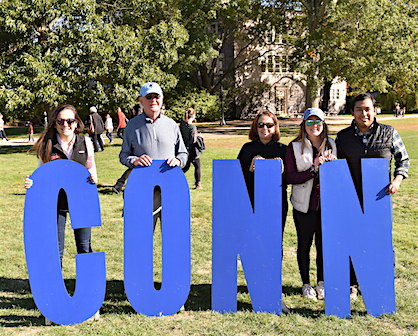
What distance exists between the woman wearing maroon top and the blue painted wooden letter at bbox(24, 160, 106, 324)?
169cm

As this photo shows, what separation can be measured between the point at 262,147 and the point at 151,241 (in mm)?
1252

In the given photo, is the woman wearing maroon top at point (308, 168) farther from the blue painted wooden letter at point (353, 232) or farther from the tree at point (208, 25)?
the tree at point (208, 25)

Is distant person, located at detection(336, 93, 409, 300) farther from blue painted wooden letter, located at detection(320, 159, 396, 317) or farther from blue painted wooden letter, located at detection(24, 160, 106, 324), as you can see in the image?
blue painted wooden letter, located at detection(24, 160, 106, 324)

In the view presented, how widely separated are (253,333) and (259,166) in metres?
1.32

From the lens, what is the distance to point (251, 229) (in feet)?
13.3

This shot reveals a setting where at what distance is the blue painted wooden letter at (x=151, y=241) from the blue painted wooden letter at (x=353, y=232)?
116 centimetres

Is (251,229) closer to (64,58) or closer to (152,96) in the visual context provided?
(152,96)

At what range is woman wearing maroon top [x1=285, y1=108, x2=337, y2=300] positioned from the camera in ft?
13.6

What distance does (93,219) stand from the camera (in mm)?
3988

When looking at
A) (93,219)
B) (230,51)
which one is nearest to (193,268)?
(93,219)

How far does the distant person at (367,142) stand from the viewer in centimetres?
418

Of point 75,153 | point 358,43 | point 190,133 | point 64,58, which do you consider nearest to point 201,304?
point 75,153

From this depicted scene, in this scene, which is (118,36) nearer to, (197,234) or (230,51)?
(197,234)

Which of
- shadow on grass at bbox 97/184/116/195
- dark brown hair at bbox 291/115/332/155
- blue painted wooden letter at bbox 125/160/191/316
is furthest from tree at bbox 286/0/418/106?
blue painted wooden letter at bbox 125/160/191/316
